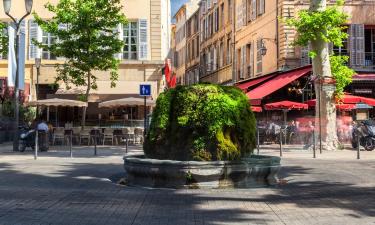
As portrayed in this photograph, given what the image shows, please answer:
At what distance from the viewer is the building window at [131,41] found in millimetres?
31284

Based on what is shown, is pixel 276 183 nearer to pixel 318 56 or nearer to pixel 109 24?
pixel 318 56

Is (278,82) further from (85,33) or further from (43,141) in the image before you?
(43,141)

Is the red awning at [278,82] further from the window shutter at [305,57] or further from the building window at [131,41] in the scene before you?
the building window at [131,41]

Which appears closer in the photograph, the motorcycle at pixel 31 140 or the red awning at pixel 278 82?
the motorcycle at pixel 31 140

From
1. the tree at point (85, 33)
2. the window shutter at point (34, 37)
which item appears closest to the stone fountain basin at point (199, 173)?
the tree at point (85, 33)

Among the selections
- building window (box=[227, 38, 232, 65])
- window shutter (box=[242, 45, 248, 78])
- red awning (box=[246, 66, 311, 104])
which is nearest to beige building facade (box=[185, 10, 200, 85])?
building window (box=[227, 38, 232, 65])

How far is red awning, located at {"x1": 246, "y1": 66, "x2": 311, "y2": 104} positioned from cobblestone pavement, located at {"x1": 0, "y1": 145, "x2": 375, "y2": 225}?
567 inches

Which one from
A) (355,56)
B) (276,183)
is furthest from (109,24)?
(276,183)

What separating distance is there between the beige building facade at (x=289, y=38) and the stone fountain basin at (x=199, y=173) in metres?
16.5

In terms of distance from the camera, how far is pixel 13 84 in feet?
63.6

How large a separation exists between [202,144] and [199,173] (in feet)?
2.03

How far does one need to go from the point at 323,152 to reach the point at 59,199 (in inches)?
521

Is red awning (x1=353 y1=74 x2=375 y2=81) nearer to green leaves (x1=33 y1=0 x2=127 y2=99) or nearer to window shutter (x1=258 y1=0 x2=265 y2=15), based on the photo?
window shutter (x1=258 y1=0 x2=265 y2=15)

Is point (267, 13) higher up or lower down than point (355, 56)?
higher up
